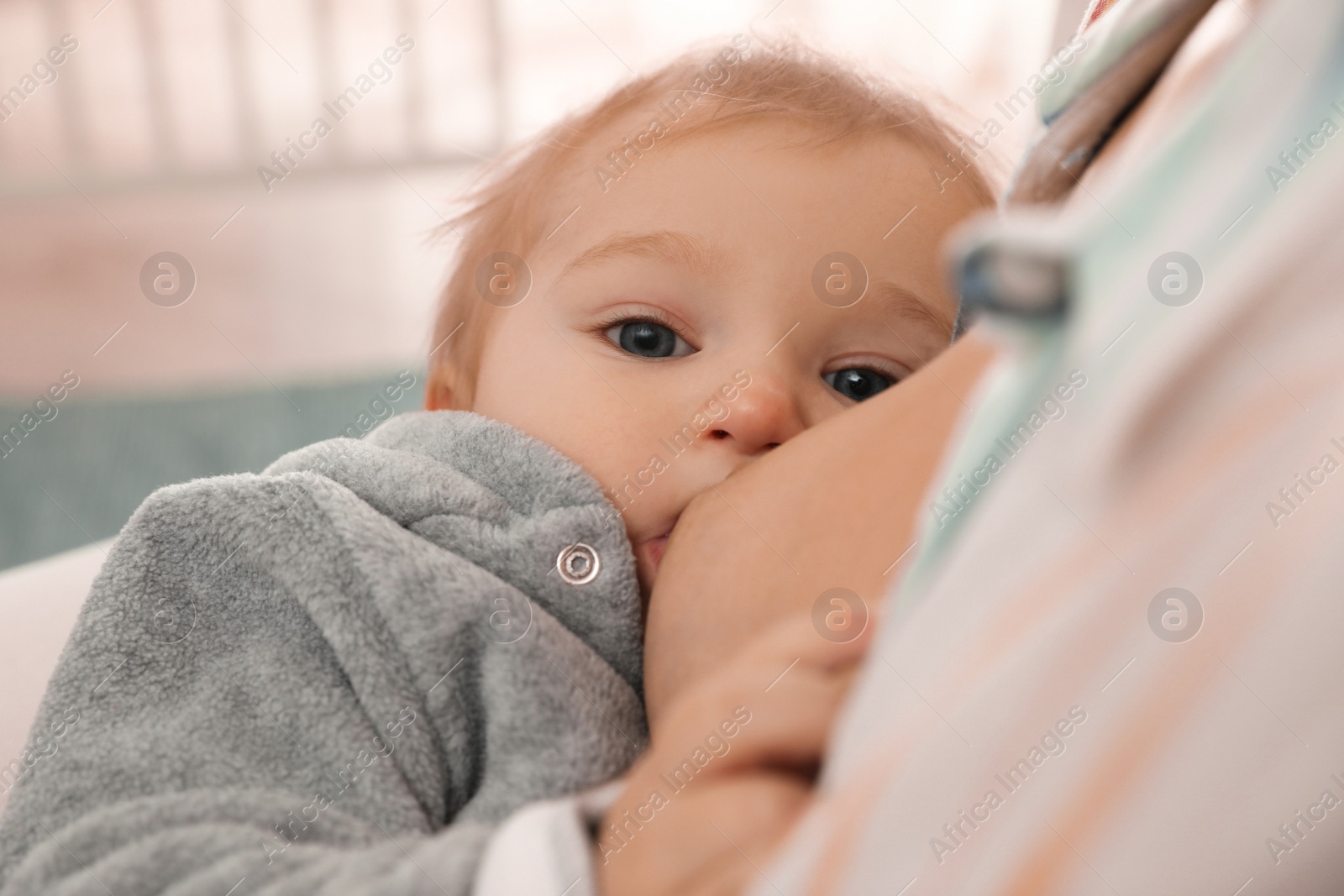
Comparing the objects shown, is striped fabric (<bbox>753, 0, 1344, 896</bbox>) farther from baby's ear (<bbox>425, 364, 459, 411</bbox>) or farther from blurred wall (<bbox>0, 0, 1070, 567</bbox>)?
blurred wall (<bbox>0, 0, 1070, 567</bbox>)

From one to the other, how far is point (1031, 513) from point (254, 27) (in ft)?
10.8

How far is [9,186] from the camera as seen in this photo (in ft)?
9.63

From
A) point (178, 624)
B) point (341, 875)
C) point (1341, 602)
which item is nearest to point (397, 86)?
point (178, 624)

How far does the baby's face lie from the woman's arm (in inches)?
5.8

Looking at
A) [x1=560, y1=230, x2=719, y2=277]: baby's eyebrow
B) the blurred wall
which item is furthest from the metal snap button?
the blurred wall

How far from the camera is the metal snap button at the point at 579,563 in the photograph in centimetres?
68

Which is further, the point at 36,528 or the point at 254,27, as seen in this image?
the point at 254,27

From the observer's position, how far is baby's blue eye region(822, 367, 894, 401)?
86 cm

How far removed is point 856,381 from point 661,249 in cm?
20

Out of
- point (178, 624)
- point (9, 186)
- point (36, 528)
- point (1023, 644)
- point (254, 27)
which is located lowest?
point (9, 186)

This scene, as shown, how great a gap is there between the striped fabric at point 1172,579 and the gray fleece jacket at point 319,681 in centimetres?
27

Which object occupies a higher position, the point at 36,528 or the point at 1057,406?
the point at 1057,406

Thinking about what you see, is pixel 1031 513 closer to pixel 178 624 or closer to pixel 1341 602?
pixel 1341 602

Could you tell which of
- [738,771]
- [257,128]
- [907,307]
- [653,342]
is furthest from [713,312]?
[257,128]
